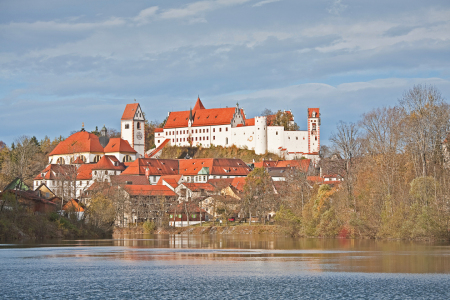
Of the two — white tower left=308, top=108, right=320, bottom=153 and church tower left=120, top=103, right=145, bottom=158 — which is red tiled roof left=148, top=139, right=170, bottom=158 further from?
white tower left=308, top=108, right=320, bottom=153

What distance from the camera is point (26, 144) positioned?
12850cm

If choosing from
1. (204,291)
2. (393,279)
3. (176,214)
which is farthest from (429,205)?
(176,214)

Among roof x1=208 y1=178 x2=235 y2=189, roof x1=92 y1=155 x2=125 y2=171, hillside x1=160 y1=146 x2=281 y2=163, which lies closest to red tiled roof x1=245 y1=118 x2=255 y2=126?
hillside x1=160 y1=146 x2=281 y2=163

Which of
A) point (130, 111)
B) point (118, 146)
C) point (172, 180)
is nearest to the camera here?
point (172, 180)

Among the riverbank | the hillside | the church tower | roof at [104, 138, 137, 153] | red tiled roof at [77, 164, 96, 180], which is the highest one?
the church tower

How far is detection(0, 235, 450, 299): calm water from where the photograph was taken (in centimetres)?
2458

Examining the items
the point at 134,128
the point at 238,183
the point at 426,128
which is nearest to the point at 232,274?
the point at 426,128

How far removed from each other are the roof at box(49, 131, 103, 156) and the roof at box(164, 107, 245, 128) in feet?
64.8

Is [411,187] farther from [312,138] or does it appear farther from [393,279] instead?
[312,138]

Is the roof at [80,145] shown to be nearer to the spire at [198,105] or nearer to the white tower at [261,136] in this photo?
the spire at [198,105]

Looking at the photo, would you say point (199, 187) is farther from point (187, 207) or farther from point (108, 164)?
point (108, 164)

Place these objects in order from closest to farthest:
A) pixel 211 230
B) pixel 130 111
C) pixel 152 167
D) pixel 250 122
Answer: pixel 211 230 → pixel 152 167 → pixel 250 122 → pixel 130 111

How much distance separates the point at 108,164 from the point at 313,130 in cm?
4584

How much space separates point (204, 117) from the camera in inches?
6058
